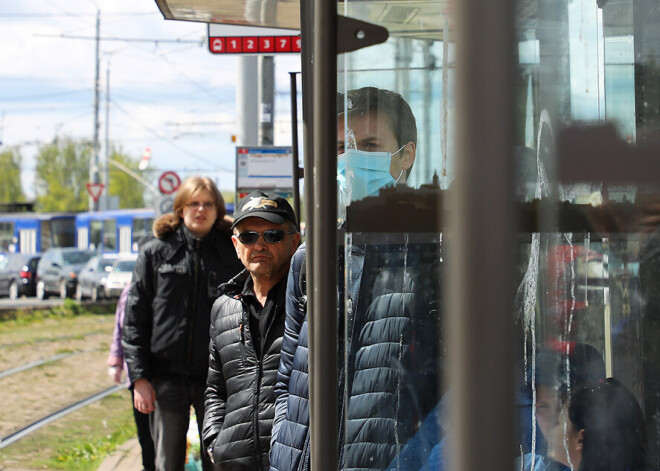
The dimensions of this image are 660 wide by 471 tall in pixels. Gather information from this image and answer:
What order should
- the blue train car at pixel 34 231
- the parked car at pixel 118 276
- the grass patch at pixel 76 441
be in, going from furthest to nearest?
1. the blue train car at pixel 34 231
2. the parked car at pixel 118 276
3. the grass patch at pixel 76 441

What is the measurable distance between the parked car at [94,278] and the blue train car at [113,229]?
2.96 metres

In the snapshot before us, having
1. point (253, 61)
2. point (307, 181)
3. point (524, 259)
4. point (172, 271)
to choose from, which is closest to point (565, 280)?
point (524, 259)

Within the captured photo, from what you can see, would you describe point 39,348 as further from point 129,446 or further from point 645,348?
point 645,348

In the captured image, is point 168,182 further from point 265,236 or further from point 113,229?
point 113,229

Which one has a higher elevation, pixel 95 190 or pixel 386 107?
pixel 95 190

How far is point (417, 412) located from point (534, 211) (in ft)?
1.15

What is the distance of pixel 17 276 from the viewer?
2989 centimetres

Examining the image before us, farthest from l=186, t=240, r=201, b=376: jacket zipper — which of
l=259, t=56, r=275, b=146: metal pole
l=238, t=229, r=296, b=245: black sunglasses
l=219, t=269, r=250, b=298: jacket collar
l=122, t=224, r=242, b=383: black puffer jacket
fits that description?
l=259, t=56, r=275, b=146: metal pole

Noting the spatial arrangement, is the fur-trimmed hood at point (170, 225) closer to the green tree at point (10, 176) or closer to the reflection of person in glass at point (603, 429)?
the reflection of person in glass at point (603, 429)

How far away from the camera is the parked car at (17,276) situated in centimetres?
2989

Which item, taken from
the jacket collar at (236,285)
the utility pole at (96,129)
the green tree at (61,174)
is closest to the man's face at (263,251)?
the jacket collar at (236,285)

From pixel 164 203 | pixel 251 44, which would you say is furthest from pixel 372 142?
pixel 164 203

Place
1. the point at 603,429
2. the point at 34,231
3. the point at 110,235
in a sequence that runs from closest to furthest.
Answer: the point at 603,429 < the point at 110,235 < the point at 34,231

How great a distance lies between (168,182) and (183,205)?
13.0m
